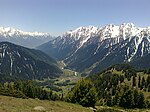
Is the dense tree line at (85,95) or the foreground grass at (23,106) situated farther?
the dense tree line at (85,95)

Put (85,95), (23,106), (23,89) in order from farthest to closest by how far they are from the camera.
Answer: (23,89) < (85,95) < (23,106)

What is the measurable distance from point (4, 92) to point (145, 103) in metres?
96.2

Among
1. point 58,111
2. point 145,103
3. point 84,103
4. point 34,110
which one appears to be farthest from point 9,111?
point 145,103

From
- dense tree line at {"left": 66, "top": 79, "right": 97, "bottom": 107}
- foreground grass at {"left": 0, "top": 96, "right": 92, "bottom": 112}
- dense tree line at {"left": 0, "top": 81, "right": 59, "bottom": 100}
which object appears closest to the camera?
foreground grass at {"left": 0, "top": 96, "right": 92, "bottom": 112}

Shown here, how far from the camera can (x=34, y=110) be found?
56.0 m

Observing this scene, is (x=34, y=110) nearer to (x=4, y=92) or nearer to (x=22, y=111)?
(x=22, y=111)

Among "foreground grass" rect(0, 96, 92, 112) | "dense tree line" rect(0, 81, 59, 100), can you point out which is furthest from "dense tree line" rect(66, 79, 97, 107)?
"foreground grass" rect(0, 96, 92, 112)

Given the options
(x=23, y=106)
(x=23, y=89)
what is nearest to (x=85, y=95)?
(x=23, y=106)

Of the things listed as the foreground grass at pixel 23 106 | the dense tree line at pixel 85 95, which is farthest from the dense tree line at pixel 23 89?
the dense tree line at pixel 85 95

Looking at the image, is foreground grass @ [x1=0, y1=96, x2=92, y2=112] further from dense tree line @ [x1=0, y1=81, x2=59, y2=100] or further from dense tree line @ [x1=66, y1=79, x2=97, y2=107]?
dense tree line @ [x1=66, y1=79, x2=97, y2=107]

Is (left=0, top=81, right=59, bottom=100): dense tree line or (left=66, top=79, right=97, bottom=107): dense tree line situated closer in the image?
(left=0, top=81, right=59, bottom=100): dense tree line

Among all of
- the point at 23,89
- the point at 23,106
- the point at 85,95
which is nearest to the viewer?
the point at 23,106

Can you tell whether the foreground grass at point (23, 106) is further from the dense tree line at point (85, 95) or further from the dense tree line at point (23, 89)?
the dense tree line at point (85, 95)

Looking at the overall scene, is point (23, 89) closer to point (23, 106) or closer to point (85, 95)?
point (85, 95)
